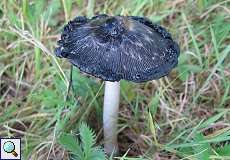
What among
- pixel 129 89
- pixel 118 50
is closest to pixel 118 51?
pixel 118 50

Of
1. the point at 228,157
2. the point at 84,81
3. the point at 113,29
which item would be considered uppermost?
the point at 113,29

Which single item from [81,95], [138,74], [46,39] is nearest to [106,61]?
[138,74]

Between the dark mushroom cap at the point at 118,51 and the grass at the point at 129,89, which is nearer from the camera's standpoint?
the dark mushroom cap at the point at 118,51

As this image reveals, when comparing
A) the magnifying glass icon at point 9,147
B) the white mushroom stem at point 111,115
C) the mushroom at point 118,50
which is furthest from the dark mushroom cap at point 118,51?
the magnifying glass icon at point 9,147

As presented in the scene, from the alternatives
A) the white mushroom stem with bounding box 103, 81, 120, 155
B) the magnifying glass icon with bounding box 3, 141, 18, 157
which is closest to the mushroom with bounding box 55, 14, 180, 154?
the white mushroom stem with bounding box 103, 81, 120, 155

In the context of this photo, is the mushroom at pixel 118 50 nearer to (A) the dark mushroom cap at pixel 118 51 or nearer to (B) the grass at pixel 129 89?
(A) the dark mushroom cap at pixel 118 51

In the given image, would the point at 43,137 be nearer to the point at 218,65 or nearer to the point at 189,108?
the point at 189,108

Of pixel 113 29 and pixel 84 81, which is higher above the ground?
pixel 113 29

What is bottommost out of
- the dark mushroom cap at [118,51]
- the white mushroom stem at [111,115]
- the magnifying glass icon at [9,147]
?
the magnifying glass icon at [9,147]

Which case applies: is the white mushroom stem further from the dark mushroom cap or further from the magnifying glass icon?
the magnifying glass icon
